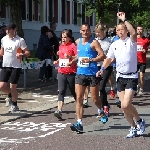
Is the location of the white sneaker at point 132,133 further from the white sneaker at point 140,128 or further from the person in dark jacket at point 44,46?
the person in dark jacket at point 44,46

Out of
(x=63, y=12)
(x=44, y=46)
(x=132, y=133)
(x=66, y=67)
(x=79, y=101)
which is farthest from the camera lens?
(x=63, y=12)

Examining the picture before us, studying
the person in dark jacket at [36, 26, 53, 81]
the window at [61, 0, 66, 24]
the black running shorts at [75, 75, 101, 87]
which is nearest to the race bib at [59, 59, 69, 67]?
the black running shorts at [75, 75, 101, 87]

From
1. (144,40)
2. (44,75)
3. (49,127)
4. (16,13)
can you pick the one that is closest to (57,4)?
(16,13)

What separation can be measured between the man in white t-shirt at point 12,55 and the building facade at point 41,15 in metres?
33.1

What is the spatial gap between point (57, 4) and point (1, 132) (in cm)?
4545

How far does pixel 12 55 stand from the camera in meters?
11.8

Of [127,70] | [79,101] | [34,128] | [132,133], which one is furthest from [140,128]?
[34,128]

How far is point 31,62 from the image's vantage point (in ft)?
57.5

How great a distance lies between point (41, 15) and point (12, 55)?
40.4 metres

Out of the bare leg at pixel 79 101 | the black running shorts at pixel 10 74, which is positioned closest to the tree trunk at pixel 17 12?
the black running shorts at pixel 10 74

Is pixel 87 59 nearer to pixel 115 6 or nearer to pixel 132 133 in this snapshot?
pixel 132 133

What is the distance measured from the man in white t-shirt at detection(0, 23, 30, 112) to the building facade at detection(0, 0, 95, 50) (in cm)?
3313

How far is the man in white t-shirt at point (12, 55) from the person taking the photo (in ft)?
38.4

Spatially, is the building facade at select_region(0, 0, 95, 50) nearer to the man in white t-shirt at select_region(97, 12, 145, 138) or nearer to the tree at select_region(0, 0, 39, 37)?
the tree at select_region(0, 0, 39, 37)
